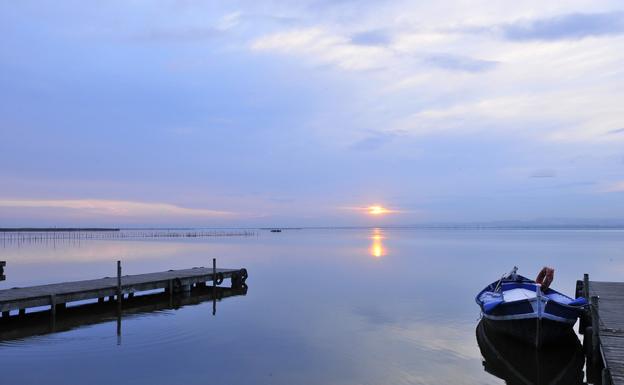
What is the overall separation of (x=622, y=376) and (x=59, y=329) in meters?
17.3

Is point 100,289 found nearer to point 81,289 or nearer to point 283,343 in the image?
point 81,289

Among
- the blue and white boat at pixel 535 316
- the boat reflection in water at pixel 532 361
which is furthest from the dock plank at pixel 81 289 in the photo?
the blue and white boat at pixel 535 316

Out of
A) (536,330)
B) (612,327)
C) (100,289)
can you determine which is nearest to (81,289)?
(100,289)

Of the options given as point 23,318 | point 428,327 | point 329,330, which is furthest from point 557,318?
point 23,318

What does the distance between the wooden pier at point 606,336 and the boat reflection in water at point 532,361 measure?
0.59 m

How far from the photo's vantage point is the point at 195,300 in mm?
25203

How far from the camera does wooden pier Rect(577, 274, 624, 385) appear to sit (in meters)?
9.91

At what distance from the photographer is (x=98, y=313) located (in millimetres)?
21297

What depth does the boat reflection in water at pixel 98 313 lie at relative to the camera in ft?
58.3

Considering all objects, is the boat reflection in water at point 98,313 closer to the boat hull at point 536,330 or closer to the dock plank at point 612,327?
the boat hull at point 536,330

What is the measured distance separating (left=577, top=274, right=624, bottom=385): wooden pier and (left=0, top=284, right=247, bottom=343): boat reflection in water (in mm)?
14813

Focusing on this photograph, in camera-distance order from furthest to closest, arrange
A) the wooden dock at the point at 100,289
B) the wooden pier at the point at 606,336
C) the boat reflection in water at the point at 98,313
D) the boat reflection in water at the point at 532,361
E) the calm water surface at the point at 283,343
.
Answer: the wooden dock at the point at 100,289
the boat reflection in water at the point at 98,313
the boat reflection in water at the point at 532,361
the calm water surface at the point at 283,343
the wooden pier at the point at 606,336

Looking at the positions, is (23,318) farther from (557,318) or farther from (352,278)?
(352,278)

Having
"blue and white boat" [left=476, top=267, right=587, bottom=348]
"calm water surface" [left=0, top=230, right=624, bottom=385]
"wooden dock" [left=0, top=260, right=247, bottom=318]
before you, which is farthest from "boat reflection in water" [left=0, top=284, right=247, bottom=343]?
"blue and white boat" [left=476, top=267, right=587, bottom=348]
